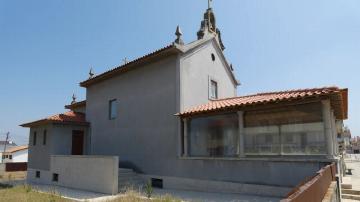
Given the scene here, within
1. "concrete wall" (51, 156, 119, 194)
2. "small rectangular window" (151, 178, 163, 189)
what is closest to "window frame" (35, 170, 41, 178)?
"concrete wall" (51, 156, 119, 194)

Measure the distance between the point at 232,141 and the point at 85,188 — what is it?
750 cm

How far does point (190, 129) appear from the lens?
1336 cm

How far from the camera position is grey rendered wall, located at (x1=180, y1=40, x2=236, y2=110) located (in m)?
14.3

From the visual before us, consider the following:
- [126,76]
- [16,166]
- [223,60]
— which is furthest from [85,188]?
[16,166]

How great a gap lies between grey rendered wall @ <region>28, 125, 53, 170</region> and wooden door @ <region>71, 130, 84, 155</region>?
1.42 m

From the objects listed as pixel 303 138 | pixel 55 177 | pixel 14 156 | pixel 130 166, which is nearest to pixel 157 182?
pixel 130 166

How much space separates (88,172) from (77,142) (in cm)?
567

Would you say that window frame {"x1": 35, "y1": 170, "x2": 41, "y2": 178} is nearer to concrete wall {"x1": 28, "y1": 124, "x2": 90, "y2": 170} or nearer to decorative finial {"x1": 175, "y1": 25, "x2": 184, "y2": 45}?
concrete wall {"x1": 28, "y1": 124, "x2": 90, "y2": 170}

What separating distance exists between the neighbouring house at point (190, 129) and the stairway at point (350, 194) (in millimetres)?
1446

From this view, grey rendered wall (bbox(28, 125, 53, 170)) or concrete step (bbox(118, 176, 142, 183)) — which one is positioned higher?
grey rendered wall (bbox(28, 125, 53, 170))

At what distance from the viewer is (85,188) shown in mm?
14055

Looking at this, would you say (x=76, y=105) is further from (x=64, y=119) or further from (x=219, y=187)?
(x=219, y=187)

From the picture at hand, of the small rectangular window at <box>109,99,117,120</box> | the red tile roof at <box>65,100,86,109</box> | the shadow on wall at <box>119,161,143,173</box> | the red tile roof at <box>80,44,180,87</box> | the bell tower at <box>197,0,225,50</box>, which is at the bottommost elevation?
the shadow on wall at <box>119,161,143,173</box>

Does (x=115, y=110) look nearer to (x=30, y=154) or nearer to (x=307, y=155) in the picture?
(x=30, y=154)
